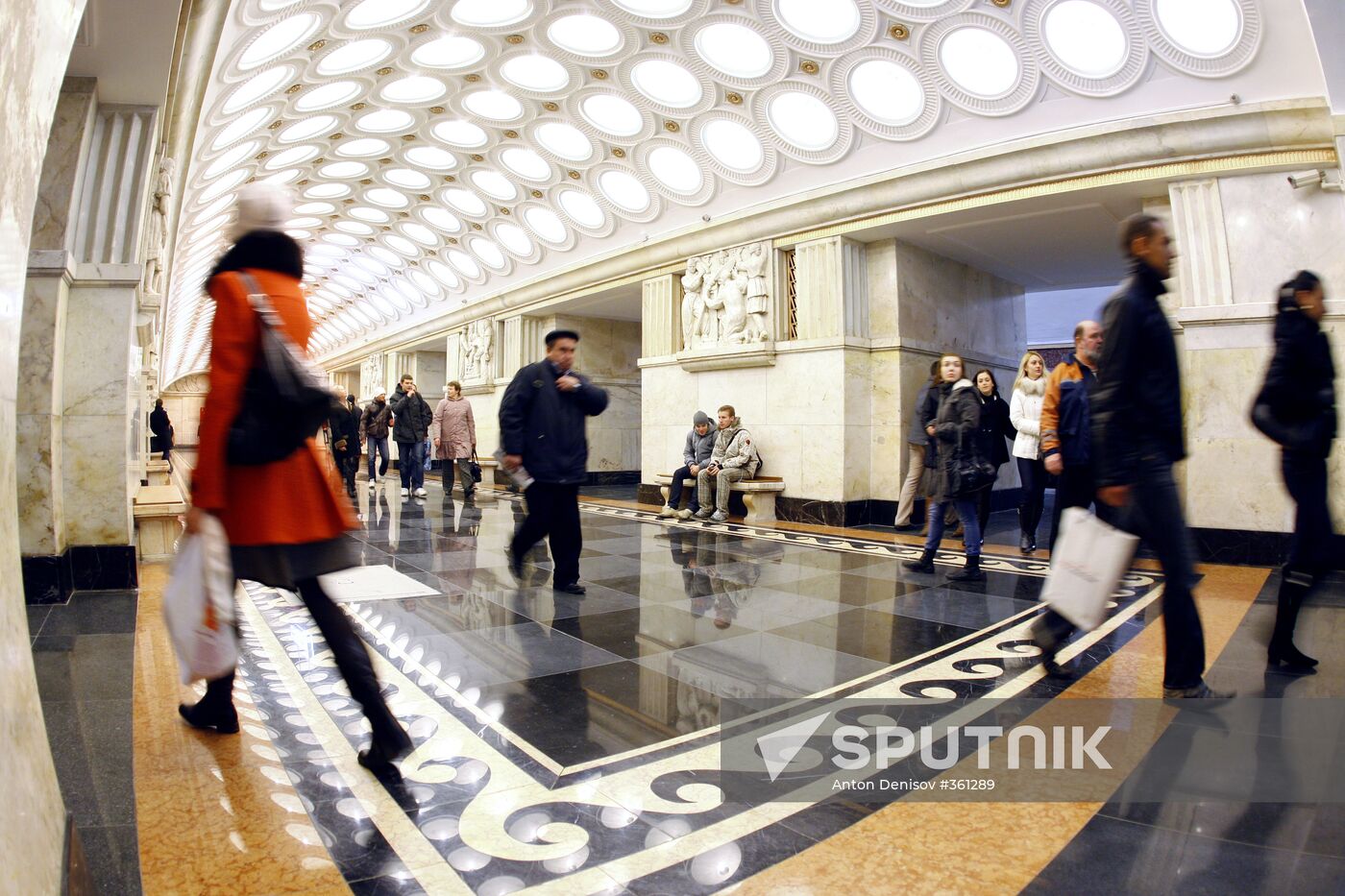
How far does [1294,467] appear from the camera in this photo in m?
2.79

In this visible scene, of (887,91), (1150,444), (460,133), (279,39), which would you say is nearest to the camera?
(1150,444)

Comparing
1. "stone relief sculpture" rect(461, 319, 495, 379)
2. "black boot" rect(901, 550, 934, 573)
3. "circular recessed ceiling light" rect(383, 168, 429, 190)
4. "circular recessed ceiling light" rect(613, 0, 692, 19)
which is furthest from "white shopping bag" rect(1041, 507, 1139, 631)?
"stone relief sculpture" rect(461, 319, 495, 379)

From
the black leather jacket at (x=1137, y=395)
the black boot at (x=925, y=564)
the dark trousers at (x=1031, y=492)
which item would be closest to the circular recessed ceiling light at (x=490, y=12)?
the dark trousers at (x=1031, y=492)

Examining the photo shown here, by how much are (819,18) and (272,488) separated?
7620mm

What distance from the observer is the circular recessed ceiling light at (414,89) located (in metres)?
10.2

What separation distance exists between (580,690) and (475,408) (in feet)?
47.2

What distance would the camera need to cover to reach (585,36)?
8.95m

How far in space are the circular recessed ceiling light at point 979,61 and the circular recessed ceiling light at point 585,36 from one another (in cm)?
376

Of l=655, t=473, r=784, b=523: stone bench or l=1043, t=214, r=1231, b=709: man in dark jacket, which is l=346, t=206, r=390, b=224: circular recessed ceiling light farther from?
l=1043, t=214, r=1231, b=709: man in dark jacket

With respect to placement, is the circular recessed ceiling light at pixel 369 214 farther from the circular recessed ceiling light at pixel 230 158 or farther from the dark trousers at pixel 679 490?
the dark trousers at pixel 679 490

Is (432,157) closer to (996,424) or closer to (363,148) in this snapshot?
(363,148)

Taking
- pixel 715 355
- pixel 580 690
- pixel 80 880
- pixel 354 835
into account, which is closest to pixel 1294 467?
pixel 580 690

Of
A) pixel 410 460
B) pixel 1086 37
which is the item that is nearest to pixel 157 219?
pixel 410 460

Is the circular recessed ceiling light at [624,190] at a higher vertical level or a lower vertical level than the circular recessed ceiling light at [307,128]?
lower
